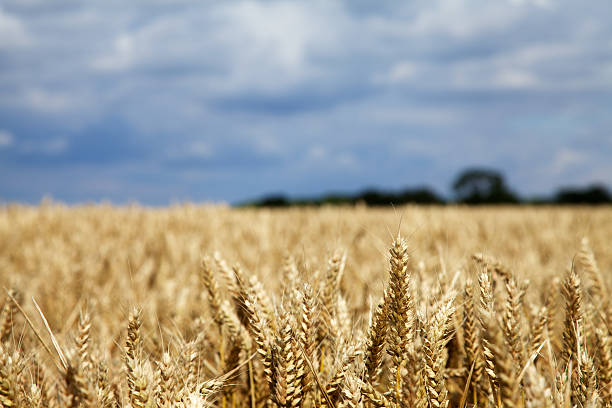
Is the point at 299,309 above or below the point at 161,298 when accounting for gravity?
above

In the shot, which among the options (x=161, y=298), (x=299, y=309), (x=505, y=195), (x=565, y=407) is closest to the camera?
(x=565, y=407)

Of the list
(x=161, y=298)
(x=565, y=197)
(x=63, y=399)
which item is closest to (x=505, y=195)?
(x=565, y=197)

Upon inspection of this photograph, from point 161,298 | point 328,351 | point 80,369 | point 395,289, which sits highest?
point 395,289

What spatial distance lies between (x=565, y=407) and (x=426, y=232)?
17.2 feet

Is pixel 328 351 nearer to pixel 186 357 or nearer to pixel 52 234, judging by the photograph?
pixel 186 357

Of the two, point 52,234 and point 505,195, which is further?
point 505,195

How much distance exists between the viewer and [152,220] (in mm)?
8555

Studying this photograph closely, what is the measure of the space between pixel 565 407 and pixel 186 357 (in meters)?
1.05

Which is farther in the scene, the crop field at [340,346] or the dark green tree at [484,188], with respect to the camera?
the dark green tree at [484,188]

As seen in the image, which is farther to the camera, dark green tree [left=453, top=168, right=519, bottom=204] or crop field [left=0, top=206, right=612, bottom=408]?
dark green tree [left=453, top=168, right=519, bottom=204]

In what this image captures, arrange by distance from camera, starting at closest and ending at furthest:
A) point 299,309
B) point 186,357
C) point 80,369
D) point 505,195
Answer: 1. point 80,369
2. point 299,309
3. point 186,357
4. point 505,195

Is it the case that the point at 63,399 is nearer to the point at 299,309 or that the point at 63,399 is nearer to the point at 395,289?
the point at 299,309

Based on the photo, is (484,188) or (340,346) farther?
(484,188)

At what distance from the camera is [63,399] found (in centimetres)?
110
